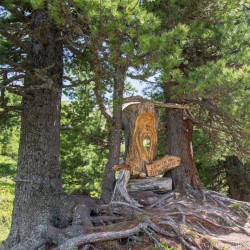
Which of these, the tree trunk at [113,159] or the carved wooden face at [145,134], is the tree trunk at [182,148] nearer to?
the carved wooden face at [145,134]

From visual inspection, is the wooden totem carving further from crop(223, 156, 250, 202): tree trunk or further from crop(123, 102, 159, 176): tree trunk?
crop(223, 156, 250, 202): tree trunk

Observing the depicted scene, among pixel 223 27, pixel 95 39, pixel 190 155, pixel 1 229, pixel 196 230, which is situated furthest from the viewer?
pixel 1 229

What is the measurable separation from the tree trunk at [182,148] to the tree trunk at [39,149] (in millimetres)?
2302

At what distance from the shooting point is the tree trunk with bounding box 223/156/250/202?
10.7 metres

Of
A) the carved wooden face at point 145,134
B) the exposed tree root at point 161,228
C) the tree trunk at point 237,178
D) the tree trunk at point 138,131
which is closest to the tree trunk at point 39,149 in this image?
the exposed tree root at point 161,228

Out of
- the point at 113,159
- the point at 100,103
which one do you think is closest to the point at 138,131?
the point at 113,159

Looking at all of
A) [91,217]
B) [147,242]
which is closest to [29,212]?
[91,217]

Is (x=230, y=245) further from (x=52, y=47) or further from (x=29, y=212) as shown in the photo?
(x=52, y=47)

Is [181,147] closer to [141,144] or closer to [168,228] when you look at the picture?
[141,144]

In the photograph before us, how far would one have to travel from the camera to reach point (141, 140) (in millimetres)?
6359

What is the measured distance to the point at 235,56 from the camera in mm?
5000

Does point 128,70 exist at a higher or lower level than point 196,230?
higher

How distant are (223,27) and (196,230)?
3302mm

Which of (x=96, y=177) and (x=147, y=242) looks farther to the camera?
(x=96, y=177)
